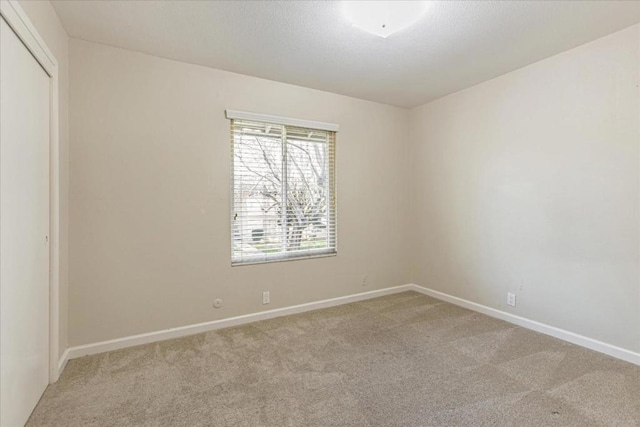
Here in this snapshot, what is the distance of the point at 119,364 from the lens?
2275 millimetres

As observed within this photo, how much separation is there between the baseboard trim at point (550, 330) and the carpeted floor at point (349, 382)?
9 centimetres

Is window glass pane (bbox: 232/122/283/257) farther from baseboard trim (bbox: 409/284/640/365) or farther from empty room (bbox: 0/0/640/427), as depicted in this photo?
baseboard trim (bbox: 409/284/640/365)

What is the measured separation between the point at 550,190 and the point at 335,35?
229 cm

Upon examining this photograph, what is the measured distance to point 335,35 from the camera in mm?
2336

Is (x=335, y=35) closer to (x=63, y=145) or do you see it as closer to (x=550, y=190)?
(x=63, y=145)

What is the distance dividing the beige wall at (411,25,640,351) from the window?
4.77 feet

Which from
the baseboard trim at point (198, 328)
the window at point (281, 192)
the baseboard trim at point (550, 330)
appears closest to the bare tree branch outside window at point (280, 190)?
the window at point (281, 192)

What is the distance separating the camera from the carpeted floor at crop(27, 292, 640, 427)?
1.71 m

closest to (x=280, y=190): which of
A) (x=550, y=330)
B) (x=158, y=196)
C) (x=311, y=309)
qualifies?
(x=158, y=196)

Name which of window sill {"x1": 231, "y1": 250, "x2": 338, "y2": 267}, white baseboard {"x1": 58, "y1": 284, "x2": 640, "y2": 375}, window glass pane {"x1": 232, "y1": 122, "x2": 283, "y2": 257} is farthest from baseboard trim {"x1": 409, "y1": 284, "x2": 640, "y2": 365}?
window glass pane {"x1": 232, "y1": 122, "x2": 283, "y2": 257}

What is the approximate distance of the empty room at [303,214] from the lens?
1.79 m

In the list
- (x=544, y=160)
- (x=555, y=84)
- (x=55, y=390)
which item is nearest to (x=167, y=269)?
(x=55, y=390)

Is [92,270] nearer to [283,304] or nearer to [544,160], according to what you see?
[283,304]

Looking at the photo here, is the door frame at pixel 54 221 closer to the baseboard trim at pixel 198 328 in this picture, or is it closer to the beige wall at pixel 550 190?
the baseboard trim at pixel 198 328
